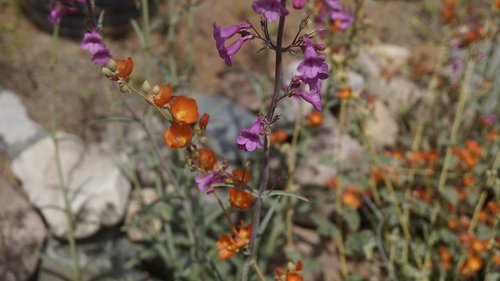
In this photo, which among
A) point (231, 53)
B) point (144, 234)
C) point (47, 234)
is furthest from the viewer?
point (47, 234)

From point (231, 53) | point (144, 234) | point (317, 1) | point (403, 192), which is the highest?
point (317, 1)

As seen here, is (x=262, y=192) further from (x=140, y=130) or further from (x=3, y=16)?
(x=3, y=16)

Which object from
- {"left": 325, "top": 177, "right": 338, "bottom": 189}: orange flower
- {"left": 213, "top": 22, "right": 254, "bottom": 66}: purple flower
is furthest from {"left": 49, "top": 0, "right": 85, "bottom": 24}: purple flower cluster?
{"left": 325, "top": 177, "right": 338, "bottom": 189}: orange flower

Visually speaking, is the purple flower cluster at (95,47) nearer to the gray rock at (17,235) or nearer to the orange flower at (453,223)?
the gray rock at (17,235)

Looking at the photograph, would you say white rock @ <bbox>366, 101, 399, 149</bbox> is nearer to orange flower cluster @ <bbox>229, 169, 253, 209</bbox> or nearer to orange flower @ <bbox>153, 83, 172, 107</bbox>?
orange flower cluster @ <bbox>229, 169, 253, 209</bbox>

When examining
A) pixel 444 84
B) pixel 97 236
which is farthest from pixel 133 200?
pixel 444 84

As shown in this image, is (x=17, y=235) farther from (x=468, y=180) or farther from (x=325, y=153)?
(x=468, y=180)

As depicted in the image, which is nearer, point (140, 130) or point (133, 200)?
point (133, 200)
